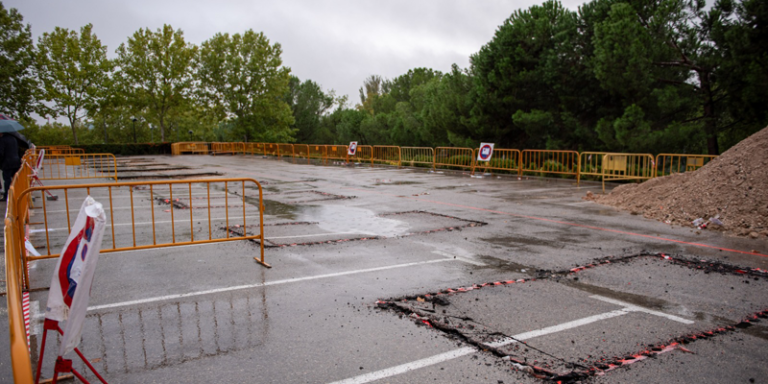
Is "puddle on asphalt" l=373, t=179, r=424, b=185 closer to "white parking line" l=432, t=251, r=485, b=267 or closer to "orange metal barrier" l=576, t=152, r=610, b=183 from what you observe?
"orange metal barrier" l=576, t=152, r=610, b=183

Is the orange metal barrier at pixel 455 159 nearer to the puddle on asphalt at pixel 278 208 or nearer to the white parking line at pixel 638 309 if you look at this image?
the puddle on asphalt at pixel 278 208

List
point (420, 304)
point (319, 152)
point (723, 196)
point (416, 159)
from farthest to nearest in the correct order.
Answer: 1. point (319, 152)
2. point (416, 159)
3. point (723, 196)
4. point (420, 304)

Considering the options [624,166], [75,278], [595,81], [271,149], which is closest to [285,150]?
[271,149]

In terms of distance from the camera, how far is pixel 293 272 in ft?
23.0

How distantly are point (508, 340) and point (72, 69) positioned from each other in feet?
199

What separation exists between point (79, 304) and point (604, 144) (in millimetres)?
24120

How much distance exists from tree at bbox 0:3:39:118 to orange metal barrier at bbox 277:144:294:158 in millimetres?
27384

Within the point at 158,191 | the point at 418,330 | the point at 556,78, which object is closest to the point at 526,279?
the point at 418,330

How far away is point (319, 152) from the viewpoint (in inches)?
1449

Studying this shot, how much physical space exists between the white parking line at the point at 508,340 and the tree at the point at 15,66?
184 ft

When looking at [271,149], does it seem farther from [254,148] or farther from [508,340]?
[508,340]

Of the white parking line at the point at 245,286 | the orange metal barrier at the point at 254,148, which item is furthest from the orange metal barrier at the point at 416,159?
the white parking line at the point at 245,286

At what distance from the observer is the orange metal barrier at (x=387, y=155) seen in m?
30.5

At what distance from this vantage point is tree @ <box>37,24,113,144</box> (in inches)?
2024
